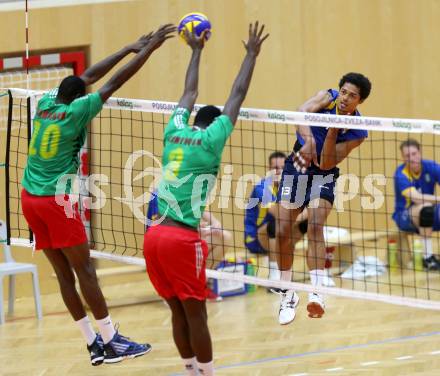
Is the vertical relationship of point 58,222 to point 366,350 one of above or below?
above

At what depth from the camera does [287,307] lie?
9953 mm

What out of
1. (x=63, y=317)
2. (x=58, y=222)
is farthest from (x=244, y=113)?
(x=63, y=317)

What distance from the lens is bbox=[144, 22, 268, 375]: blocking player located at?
829 cm

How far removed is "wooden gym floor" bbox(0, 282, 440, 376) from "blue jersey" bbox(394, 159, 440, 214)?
7.09ft

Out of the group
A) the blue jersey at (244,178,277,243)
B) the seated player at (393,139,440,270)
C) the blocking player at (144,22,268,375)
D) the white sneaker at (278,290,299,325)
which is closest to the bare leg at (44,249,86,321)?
the blocking player at (144,22,268,375)

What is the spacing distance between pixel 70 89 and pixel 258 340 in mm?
3813

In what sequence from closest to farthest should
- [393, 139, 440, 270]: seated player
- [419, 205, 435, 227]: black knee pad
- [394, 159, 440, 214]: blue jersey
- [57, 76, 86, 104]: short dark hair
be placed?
[57, 76, 86, 104]: short dark hair
[419, 205, 435, 227]: black knee pad
[393, 139, 440, 270]: seated player
[394, 159, 440, 214]: blue jersey

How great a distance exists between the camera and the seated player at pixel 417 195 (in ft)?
47.6

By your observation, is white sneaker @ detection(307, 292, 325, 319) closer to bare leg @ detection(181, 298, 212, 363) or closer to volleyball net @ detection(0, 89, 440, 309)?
bare leg @ detection(181, 298, 212, 363)

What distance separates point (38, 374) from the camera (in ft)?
34.8

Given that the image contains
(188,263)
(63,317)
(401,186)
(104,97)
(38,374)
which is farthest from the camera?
(401,186)

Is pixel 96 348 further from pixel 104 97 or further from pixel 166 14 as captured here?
pixel 166 14

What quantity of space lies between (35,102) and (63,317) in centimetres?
329

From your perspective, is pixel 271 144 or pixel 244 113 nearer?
pixel 244 113
